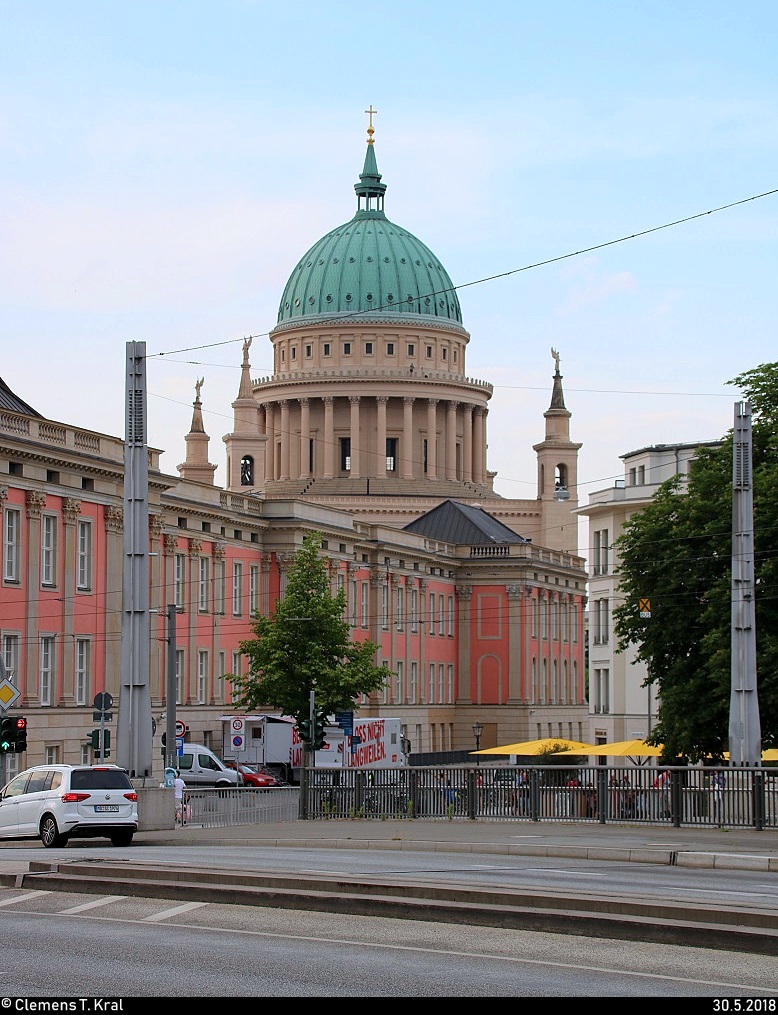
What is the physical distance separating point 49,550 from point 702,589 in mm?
25695

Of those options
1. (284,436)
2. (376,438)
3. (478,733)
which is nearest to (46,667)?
(478,733)

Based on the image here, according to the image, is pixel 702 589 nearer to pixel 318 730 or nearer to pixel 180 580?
pixel 318 730

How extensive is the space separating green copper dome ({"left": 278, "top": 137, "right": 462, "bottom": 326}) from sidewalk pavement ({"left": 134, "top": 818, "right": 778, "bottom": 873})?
124m

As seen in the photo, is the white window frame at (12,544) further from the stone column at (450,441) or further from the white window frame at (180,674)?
the stone column at (450,441)

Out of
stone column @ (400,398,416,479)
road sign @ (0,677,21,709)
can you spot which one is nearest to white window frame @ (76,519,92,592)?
road sign @ (0,677,21,709)

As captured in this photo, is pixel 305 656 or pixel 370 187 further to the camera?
pixel 370 187

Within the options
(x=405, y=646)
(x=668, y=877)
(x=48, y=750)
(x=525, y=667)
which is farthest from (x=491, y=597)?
(x=668, y=877)

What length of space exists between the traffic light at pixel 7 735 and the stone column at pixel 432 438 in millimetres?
117802

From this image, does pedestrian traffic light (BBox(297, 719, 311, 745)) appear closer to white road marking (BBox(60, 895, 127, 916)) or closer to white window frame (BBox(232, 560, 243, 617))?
white window frame (BBox(232, 560, 243, 617))

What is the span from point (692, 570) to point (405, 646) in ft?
196

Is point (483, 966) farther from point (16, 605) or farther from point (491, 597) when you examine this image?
point (491, 597)

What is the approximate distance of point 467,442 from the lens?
550ft

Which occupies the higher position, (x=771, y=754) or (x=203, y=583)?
(x=203, y=583)

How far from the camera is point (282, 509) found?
100m
